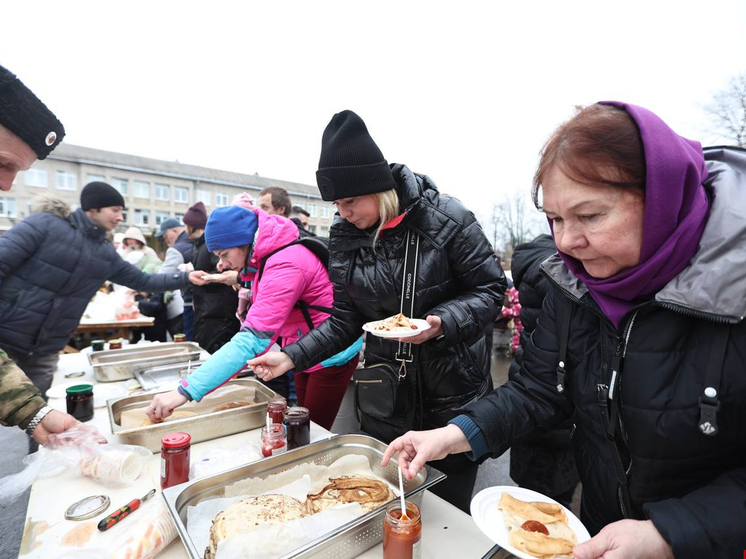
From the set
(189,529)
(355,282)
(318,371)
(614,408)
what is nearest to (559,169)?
(614,408)

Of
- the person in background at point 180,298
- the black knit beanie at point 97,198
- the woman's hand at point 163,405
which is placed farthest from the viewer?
the person in background at point 180,298

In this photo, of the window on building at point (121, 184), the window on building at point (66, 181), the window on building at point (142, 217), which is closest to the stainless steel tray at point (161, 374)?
the window on building at point (66, 181)

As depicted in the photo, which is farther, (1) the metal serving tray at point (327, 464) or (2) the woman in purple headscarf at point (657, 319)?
(1) the metal serving tray at point (327, 464)

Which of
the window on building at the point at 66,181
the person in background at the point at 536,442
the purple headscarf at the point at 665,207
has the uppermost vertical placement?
the window on building at the point at 66,181

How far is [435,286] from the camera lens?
1800 mm

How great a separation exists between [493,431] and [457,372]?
0.58 metres

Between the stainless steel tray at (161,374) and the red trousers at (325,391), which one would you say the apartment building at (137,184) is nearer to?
the stainless steel tray at (161,374)

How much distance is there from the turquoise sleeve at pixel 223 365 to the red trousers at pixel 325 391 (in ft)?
1.59

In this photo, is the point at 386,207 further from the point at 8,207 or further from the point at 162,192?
the point at 162,192

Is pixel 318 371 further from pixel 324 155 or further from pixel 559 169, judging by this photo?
pixel 559 169

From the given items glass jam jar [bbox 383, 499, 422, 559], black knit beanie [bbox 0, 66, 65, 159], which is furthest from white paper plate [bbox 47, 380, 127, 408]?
glass jam jar [bbox 383, 499, 422, 559]

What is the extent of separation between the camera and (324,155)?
1.87 metres

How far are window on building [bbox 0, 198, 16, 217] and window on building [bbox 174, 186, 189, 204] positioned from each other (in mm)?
10061

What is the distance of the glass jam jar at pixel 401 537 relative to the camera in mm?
918
